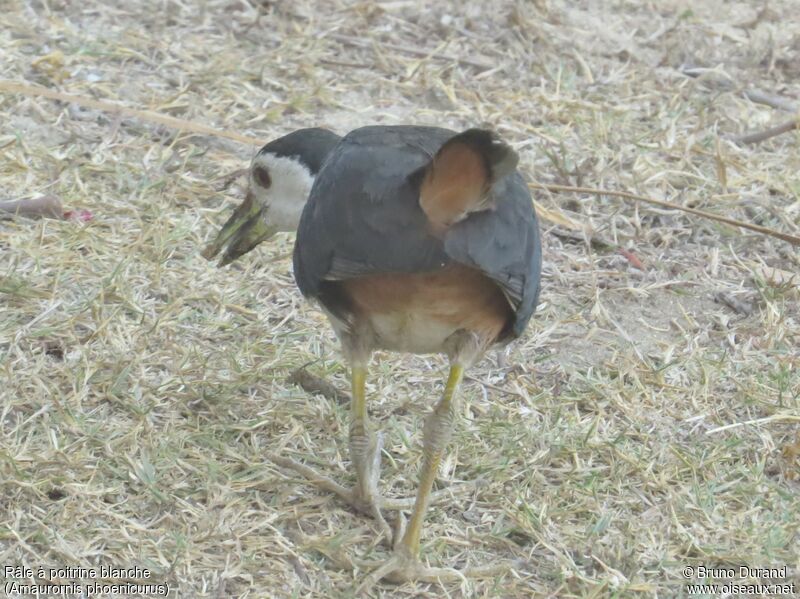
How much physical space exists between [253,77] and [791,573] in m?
3.60

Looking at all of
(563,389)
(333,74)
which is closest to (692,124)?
(333,74)

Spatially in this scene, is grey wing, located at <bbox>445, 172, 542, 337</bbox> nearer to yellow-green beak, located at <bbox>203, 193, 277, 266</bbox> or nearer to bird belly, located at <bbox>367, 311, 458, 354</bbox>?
bird belly, located at <bbox>367, 311, 458, 354</bbox>

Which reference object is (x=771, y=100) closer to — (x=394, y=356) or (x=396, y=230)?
(x=394, y=356)

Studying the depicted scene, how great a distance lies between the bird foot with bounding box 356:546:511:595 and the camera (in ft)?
12.0

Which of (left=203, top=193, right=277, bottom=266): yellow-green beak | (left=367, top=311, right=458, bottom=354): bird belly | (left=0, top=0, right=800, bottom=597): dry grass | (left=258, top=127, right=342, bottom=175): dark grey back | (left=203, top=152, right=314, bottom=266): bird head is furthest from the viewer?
(left=203, top=193, right=277, bottom=266): yellow-green beak

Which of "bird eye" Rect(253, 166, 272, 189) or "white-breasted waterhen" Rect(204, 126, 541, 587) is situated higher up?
"white-breasted waterhen" Rect(204, 126, 541, 587)

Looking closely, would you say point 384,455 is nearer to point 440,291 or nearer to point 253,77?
point 440,291

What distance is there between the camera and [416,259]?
10.8ft

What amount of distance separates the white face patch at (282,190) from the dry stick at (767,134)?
8.20 feet

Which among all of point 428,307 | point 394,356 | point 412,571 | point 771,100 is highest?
point 428,307

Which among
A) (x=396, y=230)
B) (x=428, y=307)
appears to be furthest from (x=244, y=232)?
(x=396, y=230)

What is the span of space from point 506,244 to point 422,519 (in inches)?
35.2

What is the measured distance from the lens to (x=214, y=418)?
14.0ft

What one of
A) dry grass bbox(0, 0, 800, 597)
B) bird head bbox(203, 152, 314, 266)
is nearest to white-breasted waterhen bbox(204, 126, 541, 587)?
dry grass bbox(0, 0, 800, 597)
